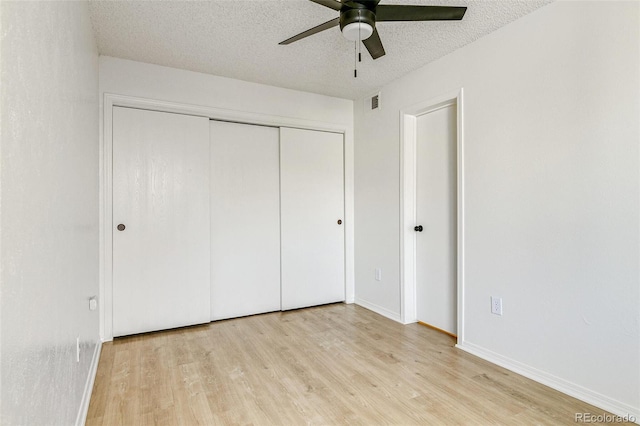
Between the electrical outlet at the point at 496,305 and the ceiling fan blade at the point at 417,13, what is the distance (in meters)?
1.85

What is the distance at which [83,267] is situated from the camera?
6.51ft

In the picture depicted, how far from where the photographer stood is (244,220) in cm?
355

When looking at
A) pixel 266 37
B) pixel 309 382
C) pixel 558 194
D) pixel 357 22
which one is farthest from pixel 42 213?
pixel 558 194

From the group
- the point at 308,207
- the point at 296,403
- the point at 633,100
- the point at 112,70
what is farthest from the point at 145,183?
the point at 633,100

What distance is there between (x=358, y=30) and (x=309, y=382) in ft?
6.82

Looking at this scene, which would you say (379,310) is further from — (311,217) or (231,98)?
(231,98)

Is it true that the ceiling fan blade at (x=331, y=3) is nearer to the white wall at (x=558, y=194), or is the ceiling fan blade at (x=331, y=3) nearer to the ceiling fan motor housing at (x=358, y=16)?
the ceiling fan motor housing at (x=358, y=16)

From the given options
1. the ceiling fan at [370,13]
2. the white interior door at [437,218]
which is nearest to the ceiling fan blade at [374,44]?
the ceiling fan at [370,13]

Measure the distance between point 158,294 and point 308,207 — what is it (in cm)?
171

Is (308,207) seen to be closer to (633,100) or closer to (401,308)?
(401,308)

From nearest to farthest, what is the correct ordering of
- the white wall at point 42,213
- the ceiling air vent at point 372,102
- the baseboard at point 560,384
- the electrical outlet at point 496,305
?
the white wall at point 42,213, the baseboard at point 560,384, the electrical outlet at point 496,305, the ceiling air vent at point 372,102

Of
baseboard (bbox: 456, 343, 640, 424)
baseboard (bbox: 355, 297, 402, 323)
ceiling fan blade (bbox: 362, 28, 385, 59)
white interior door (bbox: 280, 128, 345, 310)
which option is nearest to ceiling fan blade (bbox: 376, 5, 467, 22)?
ceiling fan blade (bbox: 362, 28, 385, 59)

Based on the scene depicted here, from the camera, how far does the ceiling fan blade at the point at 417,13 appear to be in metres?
1.74

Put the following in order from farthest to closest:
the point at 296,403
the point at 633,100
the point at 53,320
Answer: the point at 296,403, the point at 633,100, the point at 53,320
